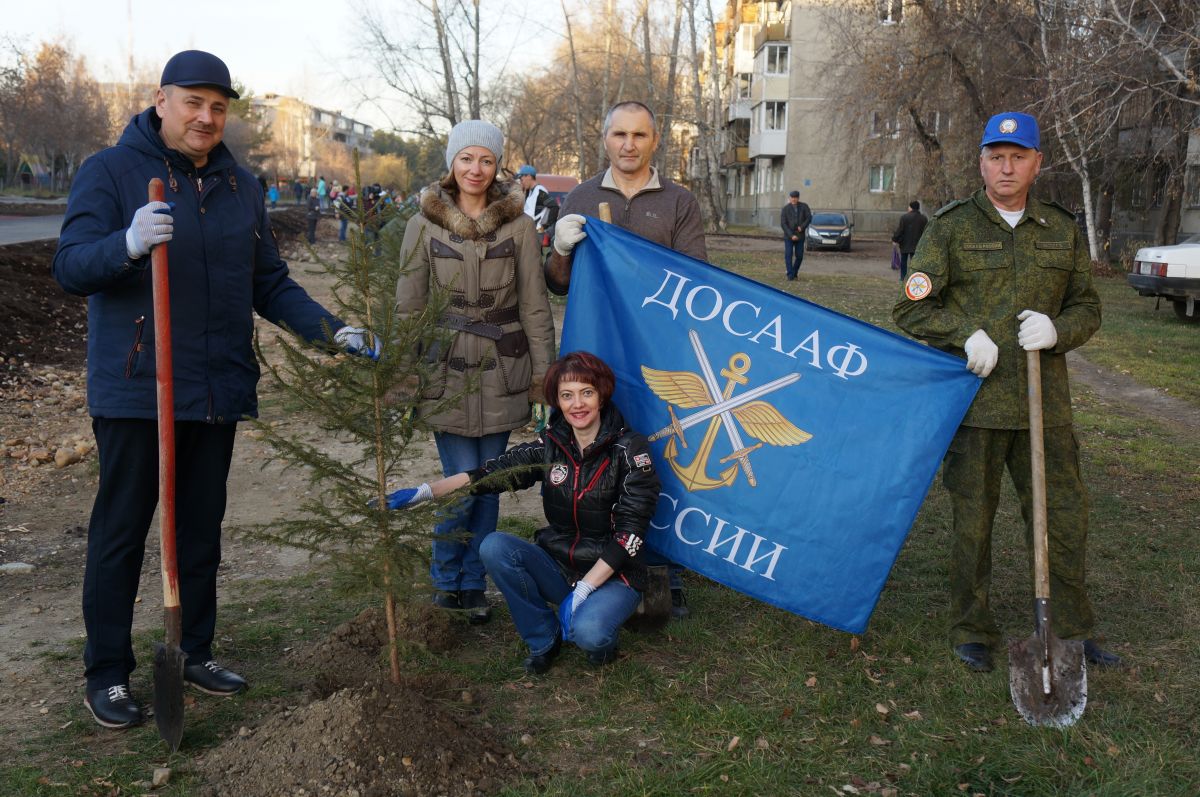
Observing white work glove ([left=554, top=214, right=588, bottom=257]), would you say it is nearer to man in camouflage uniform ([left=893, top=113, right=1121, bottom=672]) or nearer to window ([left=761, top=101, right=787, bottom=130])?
man in camouflage uniform ([left=893, top=113, right=1121, bottom=672])

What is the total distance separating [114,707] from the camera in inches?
149

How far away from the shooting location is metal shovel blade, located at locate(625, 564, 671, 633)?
4.50 meters

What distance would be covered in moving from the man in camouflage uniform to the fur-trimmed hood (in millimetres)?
1700

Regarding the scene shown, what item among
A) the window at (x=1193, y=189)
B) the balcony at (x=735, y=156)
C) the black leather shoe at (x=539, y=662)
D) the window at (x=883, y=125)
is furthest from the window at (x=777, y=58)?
the black leather shoe at (x=539, y=662)

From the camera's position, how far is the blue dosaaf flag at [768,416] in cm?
434

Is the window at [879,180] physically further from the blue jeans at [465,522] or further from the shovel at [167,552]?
the shovel at [167,552]

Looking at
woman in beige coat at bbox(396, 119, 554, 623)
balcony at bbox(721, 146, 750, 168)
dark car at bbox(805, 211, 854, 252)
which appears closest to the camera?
woman in beige coat at bbox(396, 119, 554, 623)

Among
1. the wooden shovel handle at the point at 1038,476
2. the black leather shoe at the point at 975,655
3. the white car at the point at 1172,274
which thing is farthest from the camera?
the white car at the point at 1172,274

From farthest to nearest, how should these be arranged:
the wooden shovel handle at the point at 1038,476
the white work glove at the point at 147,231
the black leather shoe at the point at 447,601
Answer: the black leather shoe at the point at 447,601, the wooden shovel handle at the point at 1038,476, the white work glove at the point at 147,231

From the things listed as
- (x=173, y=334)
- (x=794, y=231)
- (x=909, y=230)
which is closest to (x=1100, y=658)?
(x=173, y=334)

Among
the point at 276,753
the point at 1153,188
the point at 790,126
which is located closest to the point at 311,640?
the point at 276,753

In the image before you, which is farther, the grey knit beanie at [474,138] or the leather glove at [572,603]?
the grey knit beanie at [474,138]

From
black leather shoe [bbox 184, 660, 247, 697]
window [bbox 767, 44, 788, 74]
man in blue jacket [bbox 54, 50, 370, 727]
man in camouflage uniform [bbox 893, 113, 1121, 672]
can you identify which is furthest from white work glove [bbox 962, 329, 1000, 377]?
window [bbox 767, 44, 788, 74]

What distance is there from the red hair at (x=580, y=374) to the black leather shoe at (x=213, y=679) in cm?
164
